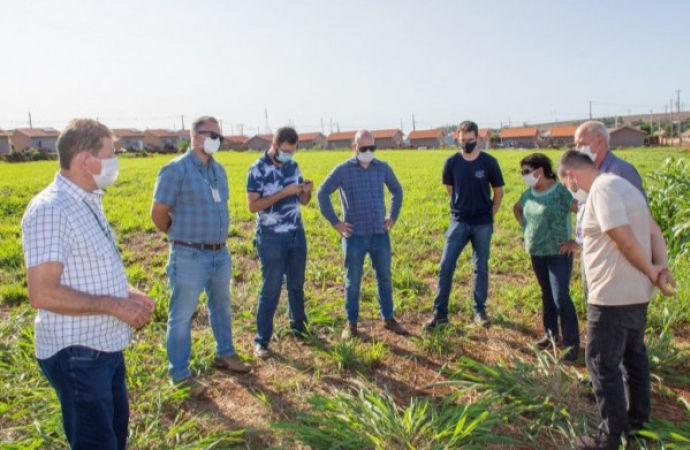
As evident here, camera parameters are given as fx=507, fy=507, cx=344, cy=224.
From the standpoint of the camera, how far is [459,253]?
5.15 meters

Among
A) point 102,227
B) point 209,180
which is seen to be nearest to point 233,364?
point 209,180

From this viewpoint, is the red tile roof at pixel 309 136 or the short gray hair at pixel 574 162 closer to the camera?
the short gray hair at pixel 574 162

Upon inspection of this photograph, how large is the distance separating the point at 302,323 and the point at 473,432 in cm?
226

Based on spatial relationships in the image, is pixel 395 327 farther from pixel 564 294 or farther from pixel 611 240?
pixel 611 240

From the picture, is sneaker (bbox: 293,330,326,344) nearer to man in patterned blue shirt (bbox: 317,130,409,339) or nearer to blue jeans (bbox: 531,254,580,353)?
man in patterned blue shirt (bbox: 317,130,409,339)

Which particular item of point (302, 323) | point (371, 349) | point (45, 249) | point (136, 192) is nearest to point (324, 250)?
point (302, 323)

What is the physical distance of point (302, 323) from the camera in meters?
4.97

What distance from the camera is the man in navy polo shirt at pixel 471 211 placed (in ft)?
16.5

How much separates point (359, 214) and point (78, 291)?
2939 millimetres

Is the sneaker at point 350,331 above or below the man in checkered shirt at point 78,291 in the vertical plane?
below

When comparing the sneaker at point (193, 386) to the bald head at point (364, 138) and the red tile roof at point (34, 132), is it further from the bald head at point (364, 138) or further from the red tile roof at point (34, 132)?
the red tile roof at point (34, 132)

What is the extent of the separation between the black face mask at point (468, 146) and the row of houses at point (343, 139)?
6143 cm

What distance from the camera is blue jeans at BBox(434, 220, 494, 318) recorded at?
5.08 meters

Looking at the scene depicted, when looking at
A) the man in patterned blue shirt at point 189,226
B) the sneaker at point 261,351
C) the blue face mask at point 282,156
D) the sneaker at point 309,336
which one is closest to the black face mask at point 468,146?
the blue face mask at point 282,156
